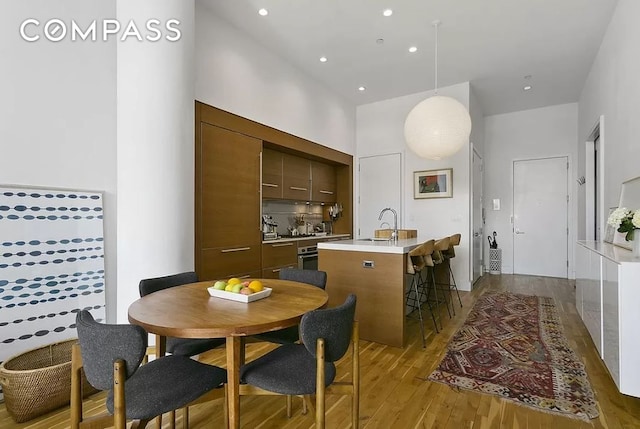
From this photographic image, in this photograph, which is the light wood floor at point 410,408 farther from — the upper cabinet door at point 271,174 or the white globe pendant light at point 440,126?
the upper cabinet door at point 271,174

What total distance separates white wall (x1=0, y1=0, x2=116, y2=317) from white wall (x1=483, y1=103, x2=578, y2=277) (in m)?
6.77

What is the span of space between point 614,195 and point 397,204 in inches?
118

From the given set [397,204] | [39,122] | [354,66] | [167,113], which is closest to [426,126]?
[354,66]

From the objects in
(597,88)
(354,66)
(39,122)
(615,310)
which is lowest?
(615,310)

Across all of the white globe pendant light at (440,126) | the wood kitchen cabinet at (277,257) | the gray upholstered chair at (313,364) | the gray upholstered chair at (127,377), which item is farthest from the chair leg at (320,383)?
the wood kitchen cabinet at (277,257)

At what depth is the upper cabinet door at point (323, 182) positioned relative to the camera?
5.55m

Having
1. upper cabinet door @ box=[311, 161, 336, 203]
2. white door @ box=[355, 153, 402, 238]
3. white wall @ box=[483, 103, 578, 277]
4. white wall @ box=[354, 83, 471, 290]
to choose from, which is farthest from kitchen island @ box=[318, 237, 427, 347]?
white wall @ box=[483, 103, 578, 277]

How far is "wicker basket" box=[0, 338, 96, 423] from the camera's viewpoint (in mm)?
1888

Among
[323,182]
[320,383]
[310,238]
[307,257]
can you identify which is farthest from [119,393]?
[323,182]

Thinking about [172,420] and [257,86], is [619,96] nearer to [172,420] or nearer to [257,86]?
[257,86]

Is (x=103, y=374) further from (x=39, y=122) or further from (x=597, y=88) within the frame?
(x=597, y=88)

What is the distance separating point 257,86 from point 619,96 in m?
3.88

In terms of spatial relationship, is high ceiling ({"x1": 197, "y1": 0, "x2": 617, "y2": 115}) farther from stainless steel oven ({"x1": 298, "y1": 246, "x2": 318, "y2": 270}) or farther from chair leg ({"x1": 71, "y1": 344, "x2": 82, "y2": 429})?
chair leg ({"x1": 71, "y1": 344, "x2": 82, "y2": 429})

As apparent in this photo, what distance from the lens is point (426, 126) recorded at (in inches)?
127
